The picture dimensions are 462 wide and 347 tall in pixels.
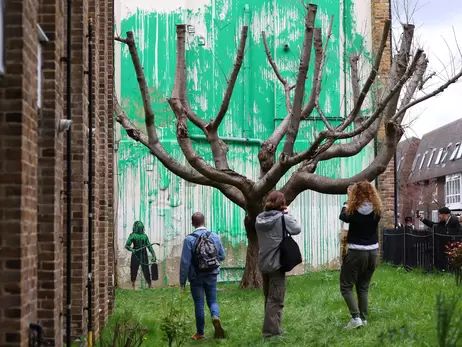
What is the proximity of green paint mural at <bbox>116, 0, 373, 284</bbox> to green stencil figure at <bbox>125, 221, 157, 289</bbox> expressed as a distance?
163 millimetres

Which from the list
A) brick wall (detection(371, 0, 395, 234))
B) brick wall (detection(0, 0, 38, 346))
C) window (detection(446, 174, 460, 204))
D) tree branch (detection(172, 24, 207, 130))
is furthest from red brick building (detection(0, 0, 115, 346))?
window (detection(446, 174, 460, 204))

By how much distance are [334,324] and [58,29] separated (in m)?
5.57

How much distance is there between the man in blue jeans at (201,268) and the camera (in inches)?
421

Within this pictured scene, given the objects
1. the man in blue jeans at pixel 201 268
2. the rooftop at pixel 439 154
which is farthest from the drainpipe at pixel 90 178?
the rooftop at pixel 439 154

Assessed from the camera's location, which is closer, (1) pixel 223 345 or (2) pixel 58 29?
(2) pixel 58 29

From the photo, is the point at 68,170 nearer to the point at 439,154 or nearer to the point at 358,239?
the point at 358,239

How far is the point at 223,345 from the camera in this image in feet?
33.0

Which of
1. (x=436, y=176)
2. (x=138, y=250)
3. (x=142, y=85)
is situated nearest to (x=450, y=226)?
(x=142, y=85)

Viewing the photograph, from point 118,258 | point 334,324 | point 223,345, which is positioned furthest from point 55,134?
point 118,258

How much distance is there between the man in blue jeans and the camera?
10.7 m

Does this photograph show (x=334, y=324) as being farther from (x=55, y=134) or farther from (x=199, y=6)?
(x=199, y=6)

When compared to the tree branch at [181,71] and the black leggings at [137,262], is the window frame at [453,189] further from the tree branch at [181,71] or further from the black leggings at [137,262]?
the tree branch at [181,71]

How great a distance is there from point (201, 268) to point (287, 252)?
1.38m

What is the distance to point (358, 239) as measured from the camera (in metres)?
10.2
